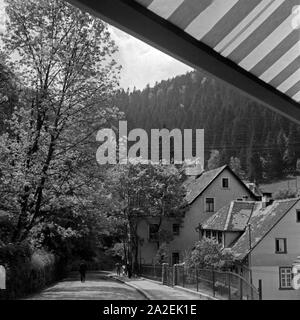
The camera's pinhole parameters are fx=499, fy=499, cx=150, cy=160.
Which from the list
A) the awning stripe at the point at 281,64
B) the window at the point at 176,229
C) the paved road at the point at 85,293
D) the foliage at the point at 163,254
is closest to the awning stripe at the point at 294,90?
the awning stripe at the point at 281,64

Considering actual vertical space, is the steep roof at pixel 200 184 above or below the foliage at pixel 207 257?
above

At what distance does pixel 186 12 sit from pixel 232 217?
3121 cm

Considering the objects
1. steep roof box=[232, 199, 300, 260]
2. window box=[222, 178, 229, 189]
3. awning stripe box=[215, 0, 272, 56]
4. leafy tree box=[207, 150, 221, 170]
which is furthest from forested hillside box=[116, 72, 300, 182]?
awning stripe box=[215, 0, 272, 56]

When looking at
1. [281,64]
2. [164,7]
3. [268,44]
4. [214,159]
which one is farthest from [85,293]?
[214,159]

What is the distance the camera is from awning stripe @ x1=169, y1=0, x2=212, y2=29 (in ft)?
6.74

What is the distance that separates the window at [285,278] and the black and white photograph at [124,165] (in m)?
0.08

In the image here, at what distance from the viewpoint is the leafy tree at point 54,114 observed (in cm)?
1370

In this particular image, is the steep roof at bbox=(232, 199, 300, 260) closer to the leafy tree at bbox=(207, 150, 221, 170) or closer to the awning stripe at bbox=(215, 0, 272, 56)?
the awning stripe at bbox=(215, 0, 272, 56)

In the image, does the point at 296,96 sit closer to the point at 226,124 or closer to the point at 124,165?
the point at 124,165

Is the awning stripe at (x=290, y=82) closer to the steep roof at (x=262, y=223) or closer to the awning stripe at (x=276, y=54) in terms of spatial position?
the awning stripe at (x=276, y=54)

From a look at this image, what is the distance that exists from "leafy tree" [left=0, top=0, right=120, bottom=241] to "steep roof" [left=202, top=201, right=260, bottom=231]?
57.9ft

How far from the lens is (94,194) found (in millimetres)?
14664
